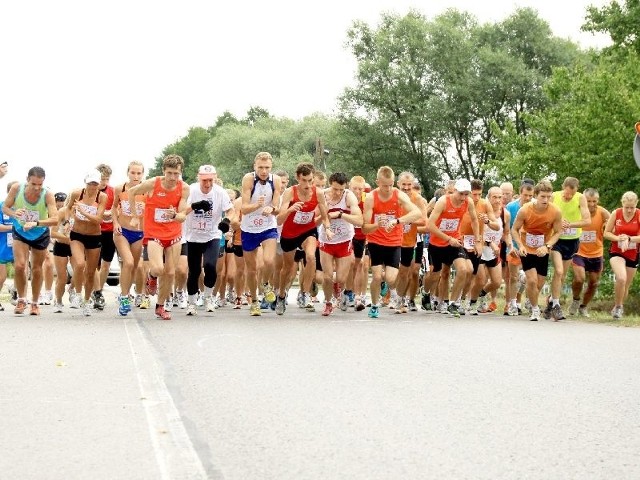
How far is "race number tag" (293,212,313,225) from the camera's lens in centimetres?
1703

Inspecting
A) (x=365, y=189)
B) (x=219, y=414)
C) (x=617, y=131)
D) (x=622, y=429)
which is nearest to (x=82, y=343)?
(x=219, y=414)

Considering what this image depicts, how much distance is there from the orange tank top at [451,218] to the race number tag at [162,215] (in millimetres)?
4249

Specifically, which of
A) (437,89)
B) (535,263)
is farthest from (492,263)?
(437,89)

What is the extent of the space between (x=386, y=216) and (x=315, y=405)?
9519mm

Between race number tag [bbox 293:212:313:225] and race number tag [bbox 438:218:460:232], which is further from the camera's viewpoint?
race number tag [bbox 438:218:460:232]

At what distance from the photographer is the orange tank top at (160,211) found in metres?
15.6

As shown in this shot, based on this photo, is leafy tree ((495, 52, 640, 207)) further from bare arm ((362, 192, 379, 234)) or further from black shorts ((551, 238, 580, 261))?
bare arm ((362, 192, 379, 234))

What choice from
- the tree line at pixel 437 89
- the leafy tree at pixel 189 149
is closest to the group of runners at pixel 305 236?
the tree line at pixel 437 89

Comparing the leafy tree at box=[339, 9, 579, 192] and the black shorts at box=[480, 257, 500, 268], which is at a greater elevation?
the leafy tree at box=[339, 9, 579, 192]

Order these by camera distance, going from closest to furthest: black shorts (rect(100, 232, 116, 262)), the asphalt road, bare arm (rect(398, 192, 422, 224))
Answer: the asphalt road
bare arm (rect(398, 192, 422, 224))
black shorts (rect(100, 232, 116, 262))

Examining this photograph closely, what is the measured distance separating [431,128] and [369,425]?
58.5 metres

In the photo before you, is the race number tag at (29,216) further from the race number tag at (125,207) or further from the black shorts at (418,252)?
the black shorts at (418,252)

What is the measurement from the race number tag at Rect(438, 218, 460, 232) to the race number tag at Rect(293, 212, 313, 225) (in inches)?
82.5

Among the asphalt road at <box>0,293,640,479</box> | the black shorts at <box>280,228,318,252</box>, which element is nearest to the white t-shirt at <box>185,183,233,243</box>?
the black shorts at <box>280,228,318,252</box>
